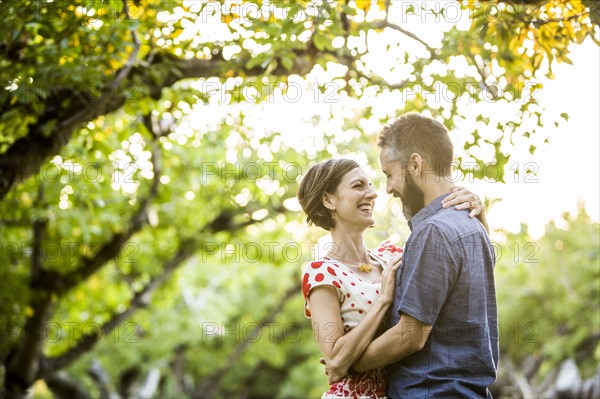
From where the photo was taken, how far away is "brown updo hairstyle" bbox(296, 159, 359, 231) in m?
3.96

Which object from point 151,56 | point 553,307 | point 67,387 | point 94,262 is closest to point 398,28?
point 151,56

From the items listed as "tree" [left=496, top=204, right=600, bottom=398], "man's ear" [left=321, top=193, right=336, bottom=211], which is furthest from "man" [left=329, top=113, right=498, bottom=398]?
"tree" [left=496, top=204, right=600, bottom=398]

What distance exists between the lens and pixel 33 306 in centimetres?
1247

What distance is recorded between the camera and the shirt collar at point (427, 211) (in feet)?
11.0

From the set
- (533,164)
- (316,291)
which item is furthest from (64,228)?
(316,291)

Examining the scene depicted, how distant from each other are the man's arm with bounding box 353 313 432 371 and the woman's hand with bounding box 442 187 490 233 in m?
0.65

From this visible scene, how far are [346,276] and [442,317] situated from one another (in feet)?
1.98

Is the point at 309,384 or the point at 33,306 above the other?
the point at 33,306

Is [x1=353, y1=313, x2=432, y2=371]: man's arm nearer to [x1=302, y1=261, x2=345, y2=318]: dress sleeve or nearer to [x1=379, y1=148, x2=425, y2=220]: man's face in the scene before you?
[x1=302, y1=261, x2=345, y2=318]: dress sleeve

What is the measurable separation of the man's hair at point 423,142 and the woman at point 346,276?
0.19m

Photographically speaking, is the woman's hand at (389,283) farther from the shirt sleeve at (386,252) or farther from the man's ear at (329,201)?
the man's ear at (329,201)

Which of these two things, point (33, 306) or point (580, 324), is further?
point (580, 324)

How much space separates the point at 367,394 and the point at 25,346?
10820 mm

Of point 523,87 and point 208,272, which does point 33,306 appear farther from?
point 208,272
